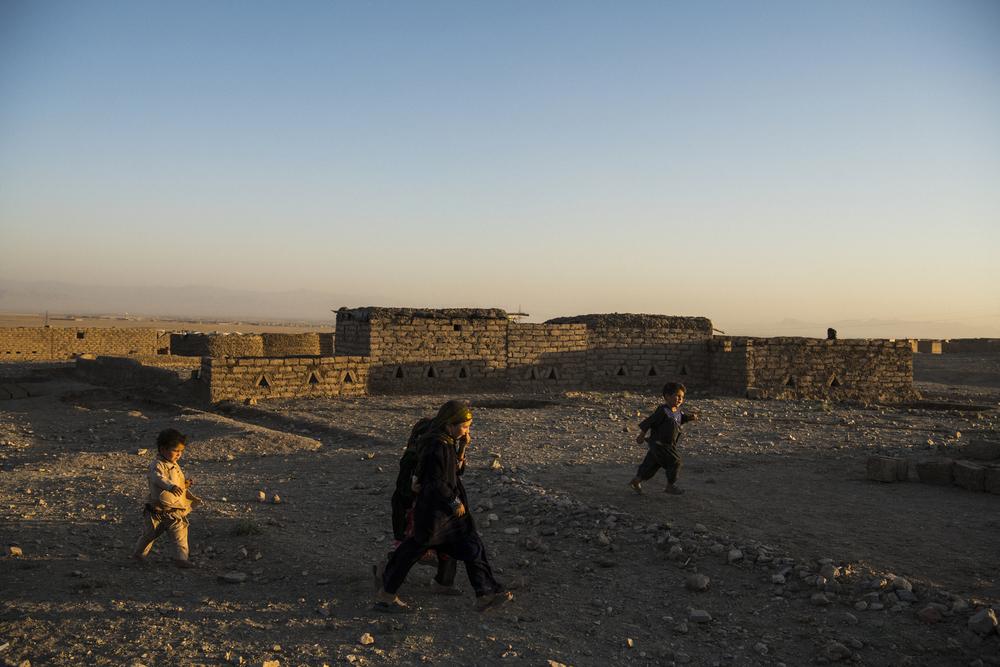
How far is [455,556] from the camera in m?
4.47

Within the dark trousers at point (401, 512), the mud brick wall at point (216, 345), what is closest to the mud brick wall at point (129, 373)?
the mud brick wall at point (216, 345)

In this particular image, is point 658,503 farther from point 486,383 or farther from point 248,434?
point 486,383

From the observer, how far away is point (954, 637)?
405 cm

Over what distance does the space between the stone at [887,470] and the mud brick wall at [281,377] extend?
1061 cm

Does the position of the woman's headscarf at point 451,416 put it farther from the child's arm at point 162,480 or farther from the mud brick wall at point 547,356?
the mud brick wall at point 547,356

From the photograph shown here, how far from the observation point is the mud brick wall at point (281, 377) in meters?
14.2

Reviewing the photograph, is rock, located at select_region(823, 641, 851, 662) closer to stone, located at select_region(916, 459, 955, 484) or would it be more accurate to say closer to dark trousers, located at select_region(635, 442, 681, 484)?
dark trousers, located at select_region(635, 442, 681, 484)

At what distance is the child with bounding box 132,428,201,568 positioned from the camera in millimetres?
4980

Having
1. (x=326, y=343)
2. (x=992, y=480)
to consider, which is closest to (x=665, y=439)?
(x=992, y=480)

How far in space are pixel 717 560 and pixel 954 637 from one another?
1542mm

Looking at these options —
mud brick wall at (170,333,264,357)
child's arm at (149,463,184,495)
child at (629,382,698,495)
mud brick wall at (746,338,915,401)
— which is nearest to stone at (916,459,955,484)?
child at (629,382,698,495)

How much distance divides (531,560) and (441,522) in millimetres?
1384

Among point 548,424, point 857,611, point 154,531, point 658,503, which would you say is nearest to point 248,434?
point 548,424

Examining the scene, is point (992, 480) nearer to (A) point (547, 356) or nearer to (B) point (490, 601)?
(B) point (490, 601)
